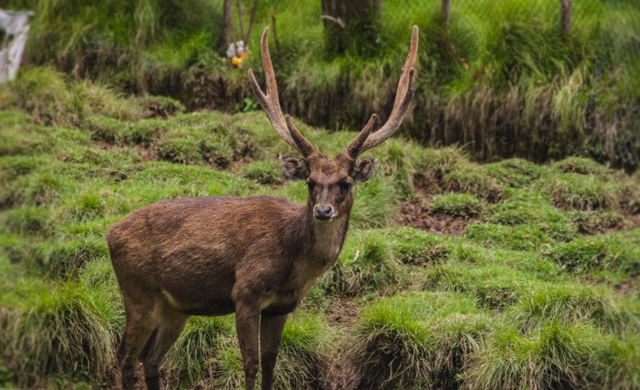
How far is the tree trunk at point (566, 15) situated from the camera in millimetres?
12297

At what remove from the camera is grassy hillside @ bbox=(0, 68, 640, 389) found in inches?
238

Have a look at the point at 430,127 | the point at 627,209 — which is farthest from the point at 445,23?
the point at 627,209

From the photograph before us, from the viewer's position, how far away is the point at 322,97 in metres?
12.6

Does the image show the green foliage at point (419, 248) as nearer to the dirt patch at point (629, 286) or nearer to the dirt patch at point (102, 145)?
the dirt patch at point (629, 286)

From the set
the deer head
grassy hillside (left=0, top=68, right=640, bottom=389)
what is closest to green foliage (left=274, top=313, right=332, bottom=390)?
grassy hillside (left=0, top=68, right=640, bottom=389)

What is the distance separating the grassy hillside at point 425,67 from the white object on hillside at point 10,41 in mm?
3681

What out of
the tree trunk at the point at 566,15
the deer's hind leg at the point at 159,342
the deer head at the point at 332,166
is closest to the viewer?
the deer head at the point at 332,166

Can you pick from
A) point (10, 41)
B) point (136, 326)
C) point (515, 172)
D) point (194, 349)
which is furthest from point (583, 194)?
point (10, 41)

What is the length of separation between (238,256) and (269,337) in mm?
846

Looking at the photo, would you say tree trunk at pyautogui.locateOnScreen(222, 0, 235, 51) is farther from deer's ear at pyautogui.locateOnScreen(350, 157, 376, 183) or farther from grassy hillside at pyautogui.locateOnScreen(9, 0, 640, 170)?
deer's ear at pyautogui.locateOnScreen(350, 157, 376, 183)

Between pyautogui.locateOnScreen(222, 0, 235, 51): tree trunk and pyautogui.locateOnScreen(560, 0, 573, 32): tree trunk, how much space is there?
247 inches

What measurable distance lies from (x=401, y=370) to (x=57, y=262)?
4.16 m

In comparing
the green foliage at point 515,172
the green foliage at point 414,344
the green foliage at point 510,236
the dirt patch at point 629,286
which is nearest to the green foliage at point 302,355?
the green foliage at point 414,344

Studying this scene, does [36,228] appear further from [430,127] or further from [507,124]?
[507,124]
